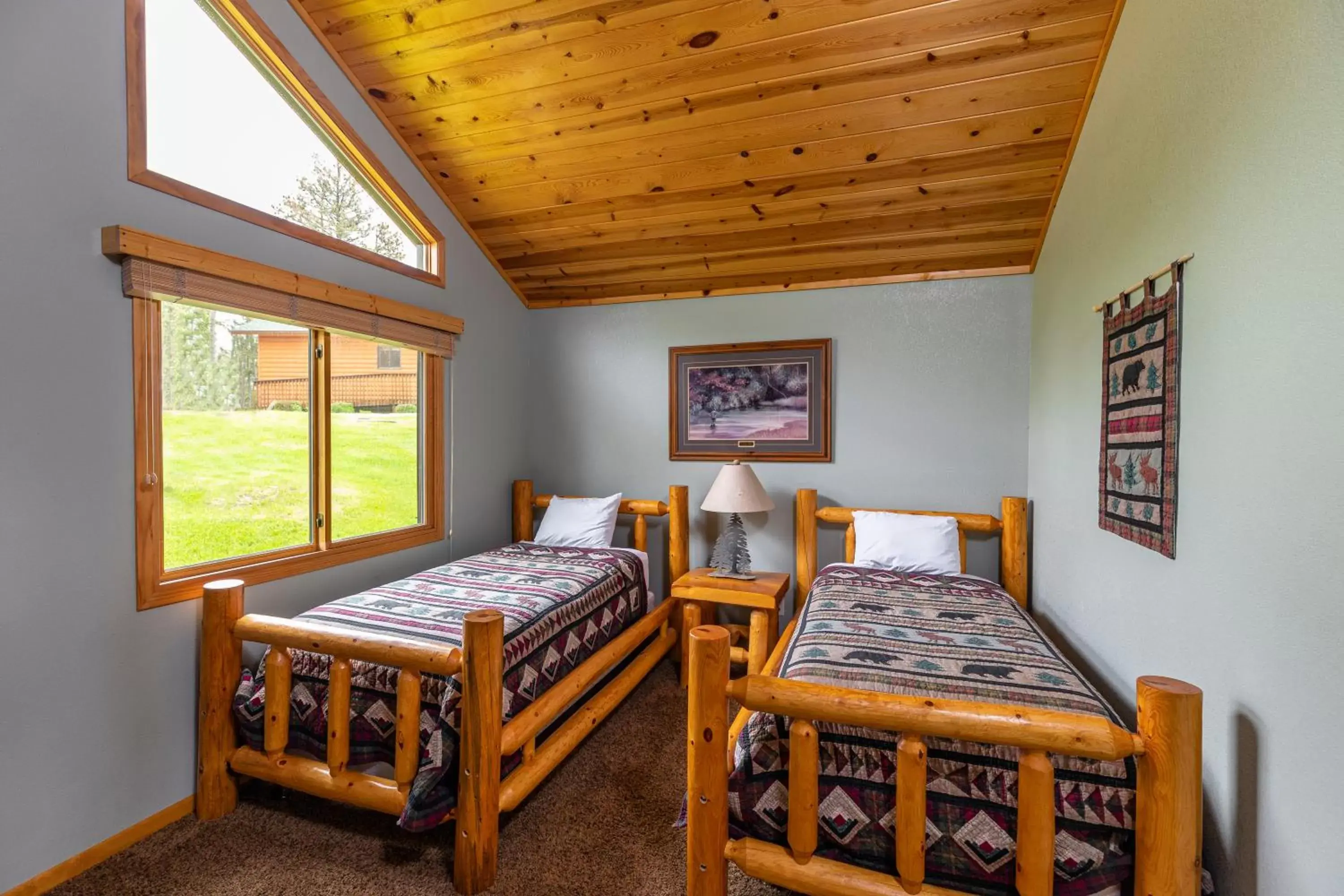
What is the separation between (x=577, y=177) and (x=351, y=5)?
1089 mm

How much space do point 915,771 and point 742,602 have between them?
1562mm

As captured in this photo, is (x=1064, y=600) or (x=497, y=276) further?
(x=497, y=276)

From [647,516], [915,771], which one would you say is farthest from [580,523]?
[915,771]

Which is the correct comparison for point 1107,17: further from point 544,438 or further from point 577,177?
point 544,438

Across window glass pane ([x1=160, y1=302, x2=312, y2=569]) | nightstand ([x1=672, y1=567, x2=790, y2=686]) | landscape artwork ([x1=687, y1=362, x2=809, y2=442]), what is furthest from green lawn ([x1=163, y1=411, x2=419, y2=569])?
landscape artwork ([x1=687, y1=362, x2=809, y2=442])

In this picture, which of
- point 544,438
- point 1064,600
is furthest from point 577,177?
point 1064,600

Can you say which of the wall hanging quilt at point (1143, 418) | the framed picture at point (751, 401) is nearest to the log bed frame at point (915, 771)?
the wall hanging quilt at point (1143, 418)

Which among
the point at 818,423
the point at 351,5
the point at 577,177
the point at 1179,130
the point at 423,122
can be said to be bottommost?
the point at 818,423

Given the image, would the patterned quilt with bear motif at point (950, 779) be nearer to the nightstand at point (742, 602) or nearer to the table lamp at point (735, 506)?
the nightstand at point (742, 602)

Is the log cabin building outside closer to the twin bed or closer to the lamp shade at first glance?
the twin bed

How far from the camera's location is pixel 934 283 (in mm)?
3178

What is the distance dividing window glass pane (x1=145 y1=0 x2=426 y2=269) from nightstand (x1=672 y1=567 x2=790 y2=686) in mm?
2331

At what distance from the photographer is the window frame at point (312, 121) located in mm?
1870

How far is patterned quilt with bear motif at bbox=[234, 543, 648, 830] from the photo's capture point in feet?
5.56
